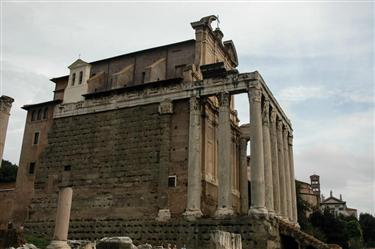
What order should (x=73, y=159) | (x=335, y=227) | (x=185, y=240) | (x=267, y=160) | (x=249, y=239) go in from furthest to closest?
1. (x=335, y=227)
2. (x=73, y=159)
3. (x=267, y=160)
4. (x=185, y=240)
5. (x=249, y=239)

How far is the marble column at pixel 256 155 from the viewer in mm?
20656

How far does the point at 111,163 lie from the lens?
2516 centimetres

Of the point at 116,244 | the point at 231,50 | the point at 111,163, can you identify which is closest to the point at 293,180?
the point at 231,50

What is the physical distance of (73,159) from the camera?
26.7m

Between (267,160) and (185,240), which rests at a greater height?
(267,160)

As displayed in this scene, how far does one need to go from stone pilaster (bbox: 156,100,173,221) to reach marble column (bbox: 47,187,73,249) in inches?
344

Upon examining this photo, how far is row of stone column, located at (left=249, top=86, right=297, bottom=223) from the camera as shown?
21156 millimetres

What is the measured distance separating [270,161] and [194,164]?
448 cm

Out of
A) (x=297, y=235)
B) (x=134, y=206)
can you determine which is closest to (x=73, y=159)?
(x=134, y=206)

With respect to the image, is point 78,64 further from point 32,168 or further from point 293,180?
point 293,180

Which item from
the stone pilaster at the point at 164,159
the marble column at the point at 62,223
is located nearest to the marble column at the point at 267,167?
the stone pilaster at the point at 164,159

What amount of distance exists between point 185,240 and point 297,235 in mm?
5868

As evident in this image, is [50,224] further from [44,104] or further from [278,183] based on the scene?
[278,183]

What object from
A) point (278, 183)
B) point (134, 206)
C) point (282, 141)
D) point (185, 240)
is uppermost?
point (282, 141)
